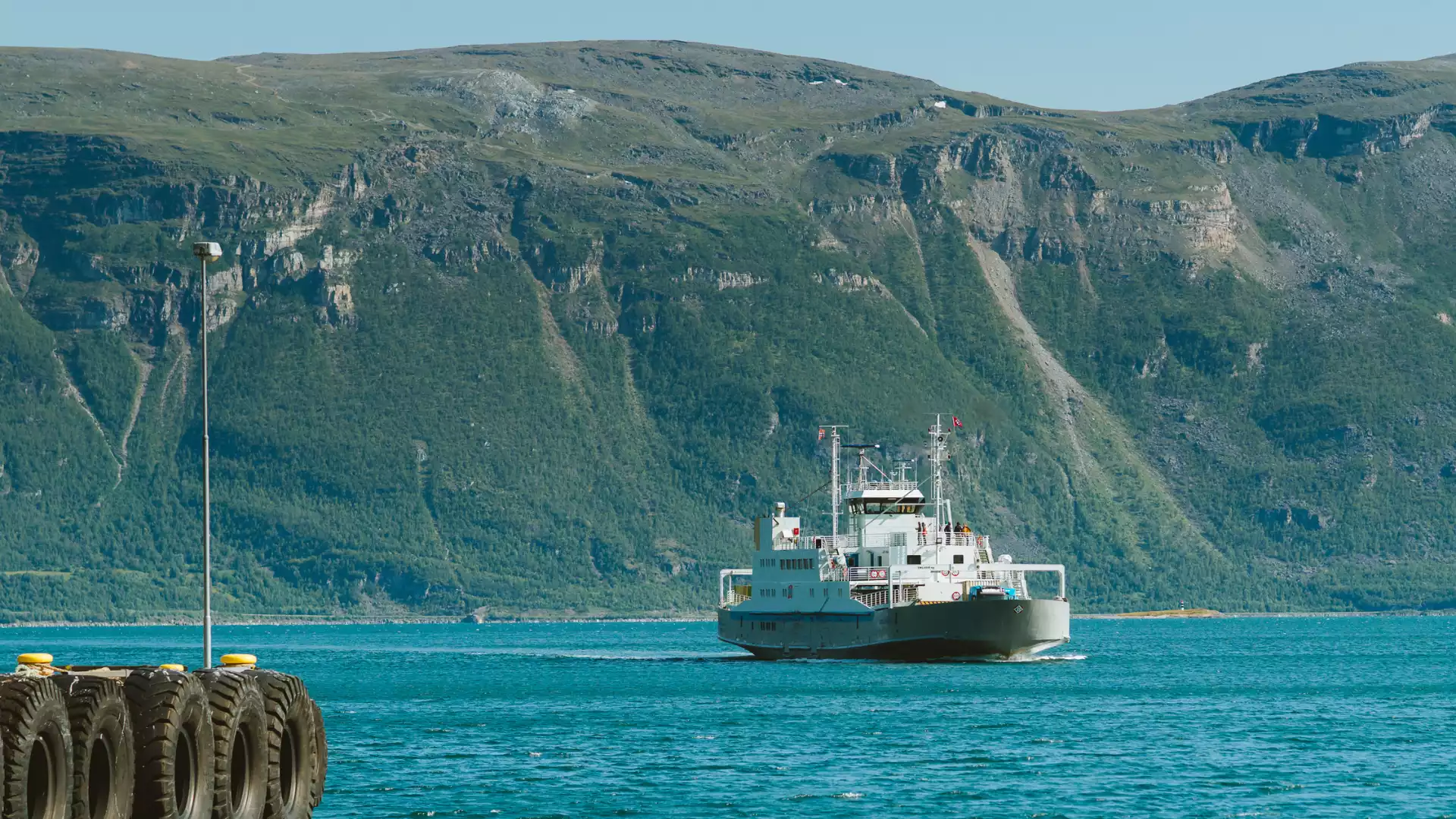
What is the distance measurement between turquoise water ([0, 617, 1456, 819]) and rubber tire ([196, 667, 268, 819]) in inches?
505

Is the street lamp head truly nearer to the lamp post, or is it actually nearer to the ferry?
the lamp post

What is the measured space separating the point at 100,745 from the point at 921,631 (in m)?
98.6

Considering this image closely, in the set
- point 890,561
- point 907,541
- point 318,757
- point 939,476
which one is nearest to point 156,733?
point 318,757

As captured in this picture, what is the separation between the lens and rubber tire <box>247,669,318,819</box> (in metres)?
48.8

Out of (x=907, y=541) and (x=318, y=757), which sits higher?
(x=907, y=541)

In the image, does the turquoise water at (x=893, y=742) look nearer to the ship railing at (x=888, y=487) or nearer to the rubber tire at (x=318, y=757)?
the rubber tire at (x=318, y=757)

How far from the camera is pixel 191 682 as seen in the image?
44875mm

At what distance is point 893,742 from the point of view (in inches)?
3351

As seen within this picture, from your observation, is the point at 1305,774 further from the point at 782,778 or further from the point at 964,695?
the point at 964,695

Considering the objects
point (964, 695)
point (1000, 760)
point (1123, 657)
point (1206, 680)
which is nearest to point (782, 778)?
point (1000, 760)

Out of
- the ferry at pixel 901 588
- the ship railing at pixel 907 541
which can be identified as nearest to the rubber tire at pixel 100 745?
the ferry at pixel 901 588

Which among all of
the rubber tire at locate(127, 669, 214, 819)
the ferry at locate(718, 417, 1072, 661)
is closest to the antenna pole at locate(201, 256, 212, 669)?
the rubber tire at locate(127, 669, 214, 819)

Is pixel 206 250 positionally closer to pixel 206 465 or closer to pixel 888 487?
pixel 206 465

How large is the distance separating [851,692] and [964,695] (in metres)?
5.64
